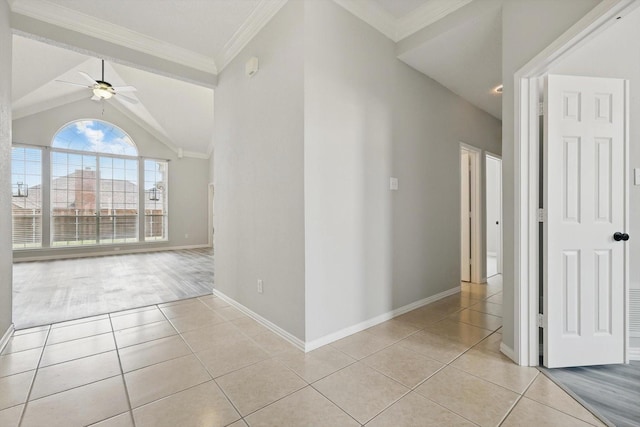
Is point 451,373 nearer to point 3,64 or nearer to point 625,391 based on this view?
point 625,391

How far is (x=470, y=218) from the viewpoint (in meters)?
4.30

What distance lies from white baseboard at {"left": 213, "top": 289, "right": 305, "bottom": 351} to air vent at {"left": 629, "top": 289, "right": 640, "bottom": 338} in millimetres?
2505

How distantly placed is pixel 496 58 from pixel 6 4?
4572 mm

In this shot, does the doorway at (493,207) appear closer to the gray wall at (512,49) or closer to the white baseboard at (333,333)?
the white baseboard at (333,333)

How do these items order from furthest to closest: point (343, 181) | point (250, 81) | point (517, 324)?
point (250, 81), point (343, 181), point (517, 324)

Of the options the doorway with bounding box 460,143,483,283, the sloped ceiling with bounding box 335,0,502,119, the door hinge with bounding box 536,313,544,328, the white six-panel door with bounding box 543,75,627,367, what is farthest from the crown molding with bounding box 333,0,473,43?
the door hinge with bounding box 536,313,544,328

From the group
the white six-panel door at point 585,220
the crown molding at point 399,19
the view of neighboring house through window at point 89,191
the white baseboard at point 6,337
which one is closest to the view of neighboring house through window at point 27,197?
the view of neighboring house through window at point 89,191

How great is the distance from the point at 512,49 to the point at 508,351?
231 cm

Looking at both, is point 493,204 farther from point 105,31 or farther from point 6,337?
point 6,337

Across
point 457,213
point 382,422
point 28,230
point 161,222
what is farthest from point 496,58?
point 28,230

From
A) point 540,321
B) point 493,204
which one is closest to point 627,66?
point 540,321

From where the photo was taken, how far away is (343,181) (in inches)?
95.0

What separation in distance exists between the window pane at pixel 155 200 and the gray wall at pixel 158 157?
0.19 meters

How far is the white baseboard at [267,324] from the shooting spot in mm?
2221
